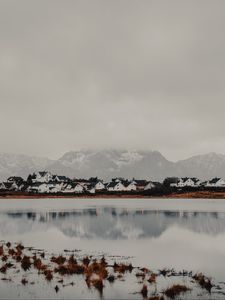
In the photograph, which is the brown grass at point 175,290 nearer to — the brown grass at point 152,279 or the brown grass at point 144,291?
the brown grass at point 144,291

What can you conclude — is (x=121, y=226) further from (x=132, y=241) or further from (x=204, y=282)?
(x=204, y=282)

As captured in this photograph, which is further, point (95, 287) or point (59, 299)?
point (95, 287)

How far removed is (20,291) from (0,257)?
11391mm

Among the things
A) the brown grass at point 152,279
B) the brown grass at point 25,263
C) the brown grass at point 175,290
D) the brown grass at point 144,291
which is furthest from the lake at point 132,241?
the brown grass at point 25,263

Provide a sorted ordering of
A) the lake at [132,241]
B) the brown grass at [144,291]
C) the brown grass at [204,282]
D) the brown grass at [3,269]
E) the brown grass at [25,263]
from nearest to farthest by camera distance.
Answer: the brown grass at [144,291] < the brown grass at [204,282] < the lake at [132,241] < the brown grass at [3,269] < the brown grass at [25,263]

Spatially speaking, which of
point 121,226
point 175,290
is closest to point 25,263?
point 175,290

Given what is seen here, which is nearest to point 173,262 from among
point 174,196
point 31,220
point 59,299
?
point 59,299

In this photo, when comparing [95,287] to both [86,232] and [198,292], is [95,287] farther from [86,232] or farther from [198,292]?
[86,232]

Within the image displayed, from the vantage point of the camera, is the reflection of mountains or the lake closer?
the lake

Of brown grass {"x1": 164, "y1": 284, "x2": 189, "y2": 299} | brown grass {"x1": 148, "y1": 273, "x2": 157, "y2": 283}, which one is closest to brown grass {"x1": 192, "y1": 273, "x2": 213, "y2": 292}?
brown grass {"x1": 164, "y1": 284, "x2": 189, "y2": 299}

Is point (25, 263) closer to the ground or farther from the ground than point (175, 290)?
farther from the ground

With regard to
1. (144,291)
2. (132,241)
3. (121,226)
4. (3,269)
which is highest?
(121,226)

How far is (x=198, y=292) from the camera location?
2444 cm

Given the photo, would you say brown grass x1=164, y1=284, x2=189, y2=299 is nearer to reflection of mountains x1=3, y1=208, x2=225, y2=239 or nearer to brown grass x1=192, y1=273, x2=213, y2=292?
brown grass x1=192, y1=273, x2=213, y2=292
